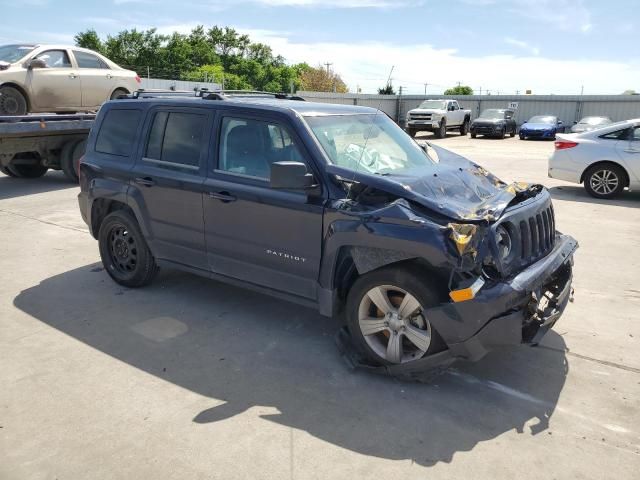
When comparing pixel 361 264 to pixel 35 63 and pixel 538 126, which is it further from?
pixel 538 126

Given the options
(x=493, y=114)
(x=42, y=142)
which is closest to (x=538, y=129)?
(x=493, y=114)

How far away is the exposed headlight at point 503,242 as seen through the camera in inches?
134

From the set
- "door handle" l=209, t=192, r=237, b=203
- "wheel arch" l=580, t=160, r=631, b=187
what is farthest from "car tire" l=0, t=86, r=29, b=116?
"wheel arch" l=580, t=160, r=631, b=187

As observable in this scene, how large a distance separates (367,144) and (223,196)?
48.5 inches

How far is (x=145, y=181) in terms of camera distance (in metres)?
4.95

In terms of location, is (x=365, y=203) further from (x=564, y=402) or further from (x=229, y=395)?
(x=564, y=402)

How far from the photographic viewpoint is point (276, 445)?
3039 millimetres

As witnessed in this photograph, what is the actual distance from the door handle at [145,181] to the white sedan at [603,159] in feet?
28.0

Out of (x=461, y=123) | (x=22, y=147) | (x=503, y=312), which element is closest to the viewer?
(x=503, y=312)

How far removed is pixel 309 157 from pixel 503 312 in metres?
1.71

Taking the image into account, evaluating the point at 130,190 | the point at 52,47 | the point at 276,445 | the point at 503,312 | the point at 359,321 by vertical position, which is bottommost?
the point at 276,445

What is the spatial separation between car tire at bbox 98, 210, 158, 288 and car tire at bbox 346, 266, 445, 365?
7.82 feet

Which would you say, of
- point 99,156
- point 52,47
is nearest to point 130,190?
point 99,156

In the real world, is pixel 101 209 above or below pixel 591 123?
below
